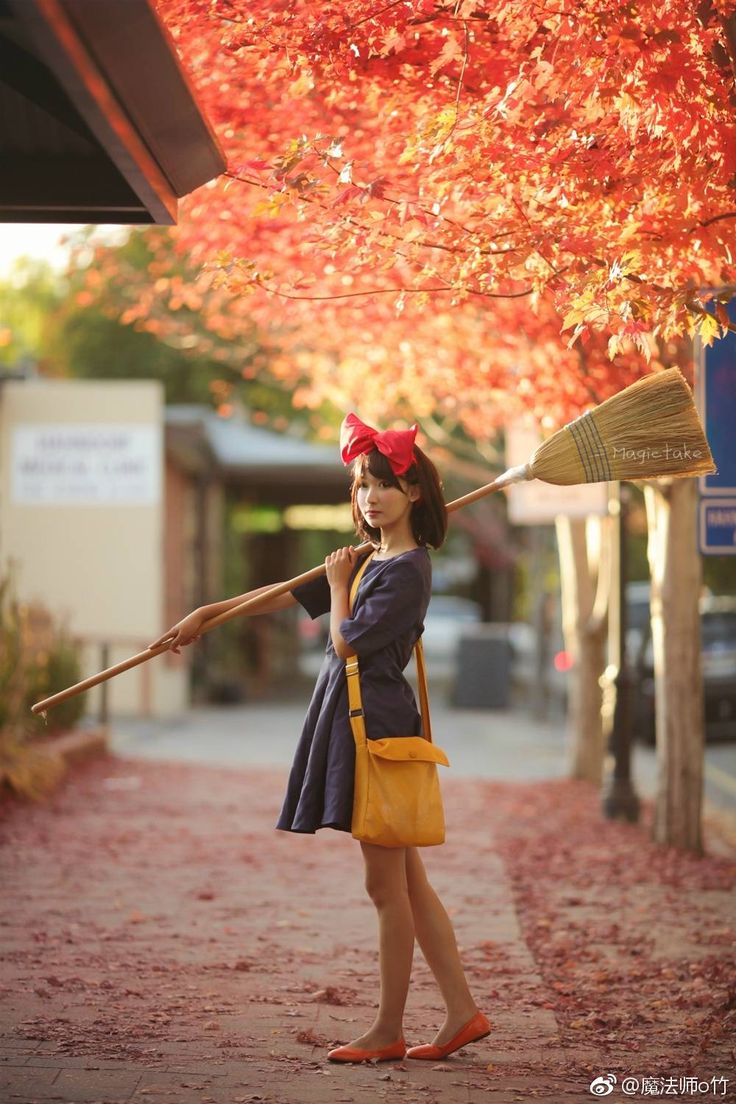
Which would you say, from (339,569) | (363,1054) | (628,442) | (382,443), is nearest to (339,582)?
(339,569)

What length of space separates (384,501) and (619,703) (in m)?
6.87

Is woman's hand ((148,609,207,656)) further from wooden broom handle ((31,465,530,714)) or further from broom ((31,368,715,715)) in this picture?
broom ((31,368,715,715))

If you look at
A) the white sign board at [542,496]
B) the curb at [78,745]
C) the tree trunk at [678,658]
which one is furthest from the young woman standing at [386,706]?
the curb at [78,745]

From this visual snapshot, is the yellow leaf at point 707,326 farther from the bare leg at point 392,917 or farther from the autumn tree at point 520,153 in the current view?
the bare leg at point 392,917

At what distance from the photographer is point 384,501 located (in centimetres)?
504

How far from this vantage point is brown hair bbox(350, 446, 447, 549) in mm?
5051

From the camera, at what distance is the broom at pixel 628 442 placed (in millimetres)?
5125

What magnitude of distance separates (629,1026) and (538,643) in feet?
54.6

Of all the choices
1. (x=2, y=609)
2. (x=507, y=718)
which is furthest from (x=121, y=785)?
(x=507, y=718)

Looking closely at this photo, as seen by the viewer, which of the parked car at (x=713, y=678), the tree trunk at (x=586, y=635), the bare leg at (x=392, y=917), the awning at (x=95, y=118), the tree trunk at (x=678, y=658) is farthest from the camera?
the parked car at (x=713, y=678)

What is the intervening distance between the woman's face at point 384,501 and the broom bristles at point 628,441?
0.46 meters

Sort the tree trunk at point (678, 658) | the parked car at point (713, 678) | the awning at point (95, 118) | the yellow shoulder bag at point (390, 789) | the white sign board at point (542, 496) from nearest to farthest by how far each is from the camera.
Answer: the awning at point (95, 118)
the yellow shoulder bag at point (390, 789)
the tree trunk at point (678, 658)
the white sign board at point (542, 496)
the parked car at point (713, 678)

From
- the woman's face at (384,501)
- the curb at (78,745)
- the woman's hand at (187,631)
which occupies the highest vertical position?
the woman's face at (384,501)

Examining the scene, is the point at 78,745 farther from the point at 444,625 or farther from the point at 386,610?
the point at 444,625
